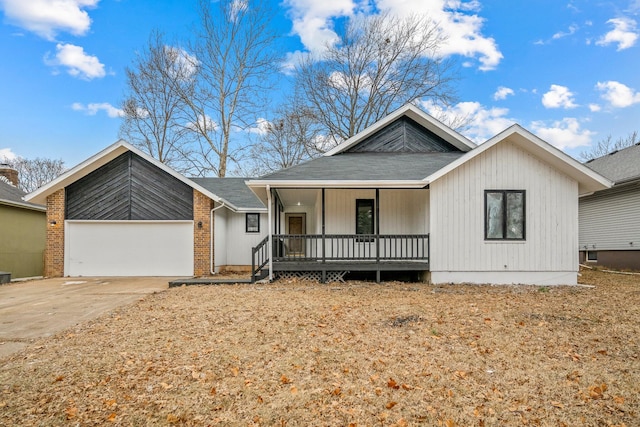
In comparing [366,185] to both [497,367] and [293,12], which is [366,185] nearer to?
[497,367]

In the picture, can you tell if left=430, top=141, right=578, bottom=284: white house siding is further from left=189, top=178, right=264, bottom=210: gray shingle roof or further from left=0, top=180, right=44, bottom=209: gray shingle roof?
left=0, top=180, right=44, bottom=209: gray shingle roof

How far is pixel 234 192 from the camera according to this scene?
16891 millimetres

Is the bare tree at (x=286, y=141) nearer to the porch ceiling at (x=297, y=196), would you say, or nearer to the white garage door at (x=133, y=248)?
the porch ceiling at (x=297, y=196)

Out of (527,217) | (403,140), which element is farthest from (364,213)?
(527,217)

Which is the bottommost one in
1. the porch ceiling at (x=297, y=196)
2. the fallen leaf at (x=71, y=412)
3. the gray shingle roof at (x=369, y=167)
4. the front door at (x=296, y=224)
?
the fallen leaf at (x=71, y=412)

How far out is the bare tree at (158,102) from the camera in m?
22.5

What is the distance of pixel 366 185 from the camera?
10.0 metres

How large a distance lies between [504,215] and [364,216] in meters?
3.92

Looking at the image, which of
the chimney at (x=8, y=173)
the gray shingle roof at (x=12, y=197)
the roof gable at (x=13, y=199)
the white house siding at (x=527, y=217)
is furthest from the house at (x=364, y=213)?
the chimney at (x=8, y=173)

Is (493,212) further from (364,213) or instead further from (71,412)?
(71,412)

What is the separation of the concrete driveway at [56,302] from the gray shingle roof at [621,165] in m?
16.7

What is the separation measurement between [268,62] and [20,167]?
25.8m

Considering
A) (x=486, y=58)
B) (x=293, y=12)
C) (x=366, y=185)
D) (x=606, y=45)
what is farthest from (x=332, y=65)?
(x=366, y=185)

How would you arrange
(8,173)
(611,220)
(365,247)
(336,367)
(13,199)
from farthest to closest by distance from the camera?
(8,173) < (611,220) < (13,199) < (365,247) < (336,367)
